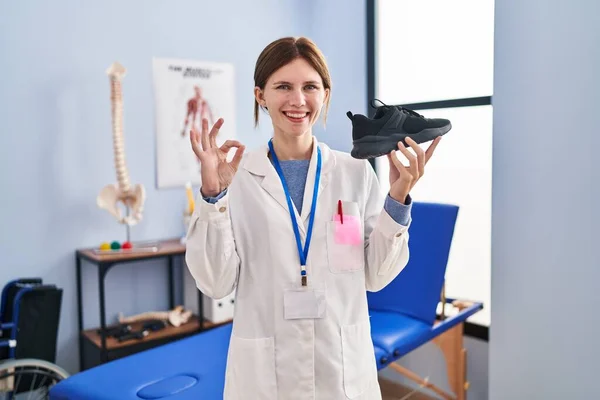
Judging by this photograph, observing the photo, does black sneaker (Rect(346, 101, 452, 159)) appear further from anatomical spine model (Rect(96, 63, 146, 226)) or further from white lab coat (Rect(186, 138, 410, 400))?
anatomical spine model (Rect(96, 63, 146, 226))

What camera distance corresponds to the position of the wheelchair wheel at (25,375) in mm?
2082

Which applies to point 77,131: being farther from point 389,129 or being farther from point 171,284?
point 389,129

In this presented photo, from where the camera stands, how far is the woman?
1.14m

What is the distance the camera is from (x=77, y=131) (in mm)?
2764

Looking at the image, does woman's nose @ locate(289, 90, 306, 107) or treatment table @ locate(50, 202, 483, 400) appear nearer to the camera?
woman's nose @ locate(289, 90, 306, 107)

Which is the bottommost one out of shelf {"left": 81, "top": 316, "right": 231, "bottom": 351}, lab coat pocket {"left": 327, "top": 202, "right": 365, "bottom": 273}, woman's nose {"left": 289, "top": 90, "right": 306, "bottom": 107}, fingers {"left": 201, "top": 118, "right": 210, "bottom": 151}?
shelf {"left": 81, "top": 316, "right": 231, "bottom": 351}

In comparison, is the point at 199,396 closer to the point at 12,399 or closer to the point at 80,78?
the point at 12,399

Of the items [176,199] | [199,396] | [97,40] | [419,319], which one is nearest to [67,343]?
[176,199]

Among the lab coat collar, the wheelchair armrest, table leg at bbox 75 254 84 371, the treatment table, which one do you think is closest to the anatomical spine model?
table leg at bbox 75 254 84 371

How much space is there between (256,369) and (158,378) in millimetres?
877

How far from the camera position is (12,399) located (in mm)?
2188

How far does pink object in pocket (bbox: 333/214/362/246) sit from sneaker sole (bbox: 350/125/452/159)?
152mm

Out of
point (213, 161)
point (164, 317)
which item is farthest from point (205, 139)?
point (164, 317)

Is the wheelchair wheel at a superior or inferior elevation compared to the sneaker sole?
inferior
